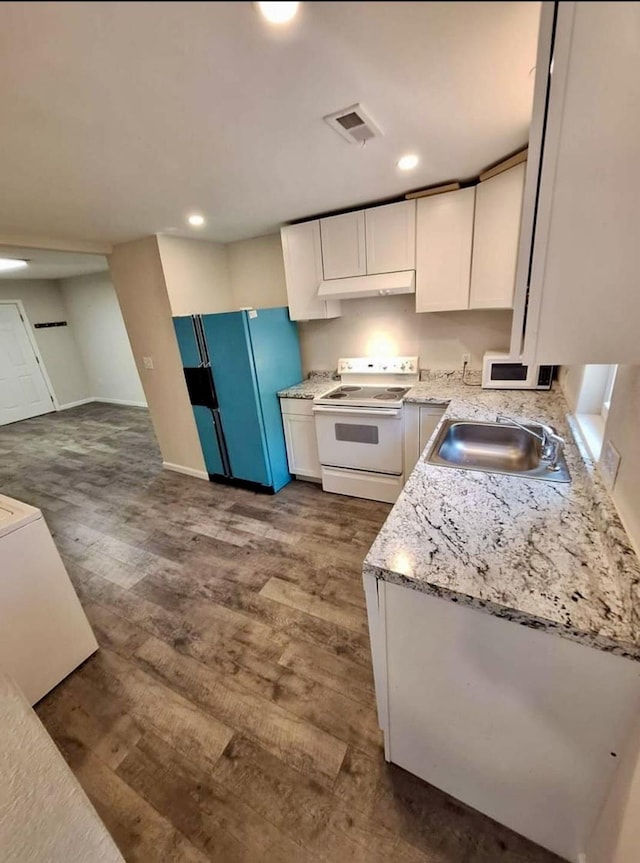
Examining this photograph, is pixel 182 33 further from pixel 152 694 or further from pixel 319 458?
pixel 319 458

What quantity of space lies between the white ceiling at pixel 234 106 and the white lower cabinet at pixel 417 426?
4.44 feet

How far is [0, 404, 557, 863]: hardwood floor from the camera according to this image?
3.75ft

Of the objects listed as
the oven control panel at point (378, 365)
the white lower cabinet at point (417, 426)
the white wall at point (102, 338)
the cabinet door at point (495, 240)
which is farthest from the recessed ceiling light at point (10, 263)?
the cabinet door at point (495, 240)

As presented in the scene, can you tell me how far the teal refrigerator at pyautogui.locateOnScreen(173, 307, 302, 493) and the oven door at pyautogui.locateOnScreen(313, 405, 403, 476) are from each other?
1.55ft

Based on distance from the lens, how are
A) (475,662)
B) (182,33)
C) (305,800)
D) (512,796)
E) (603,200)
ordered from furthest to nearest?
1. (305,800)
2. (512,796)
3. (475,662)
4. (603,200)
5. (182,33)

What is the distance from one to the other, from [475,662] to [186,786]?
3.81 ft

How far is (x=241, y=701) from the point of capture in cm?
153

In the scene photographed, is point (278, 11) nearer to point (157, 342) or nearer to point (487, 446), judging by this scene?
point (487, 446)

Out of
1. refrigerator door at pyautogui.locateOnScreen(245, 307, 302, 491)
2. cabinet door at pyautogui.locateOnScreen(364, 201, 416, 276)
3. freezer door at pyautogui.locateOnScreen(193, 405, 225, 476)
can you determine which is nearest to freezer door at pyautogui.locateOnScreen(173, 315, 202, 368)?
freezer door at pyautogui.locateOnScreen(193, 405, 225, 476)

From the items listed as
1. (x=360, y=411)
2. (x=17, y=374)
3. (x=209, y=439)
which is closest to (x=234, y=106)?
(x=360, y=411)

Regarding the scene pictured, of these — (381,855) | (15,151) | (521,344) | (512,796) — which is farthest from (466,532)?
(15,151)

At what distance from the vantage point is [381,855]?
1.09 m

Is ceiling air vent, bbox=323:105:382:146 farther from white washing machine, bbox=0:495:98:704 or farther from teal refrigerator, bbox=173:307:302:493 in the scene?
white washing machine, bbox=0:495:98:704

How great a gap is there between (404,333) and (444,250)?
753 millimetres
